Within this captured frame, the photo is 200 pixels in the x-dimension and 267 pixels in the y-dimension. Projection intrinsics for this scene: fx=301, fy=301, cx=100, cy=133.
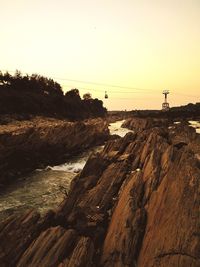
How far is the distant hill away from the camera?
5078cm

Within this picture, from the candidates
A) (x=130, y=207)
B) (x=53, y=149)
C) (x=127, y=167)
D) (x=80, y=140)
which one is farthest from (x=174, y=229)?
(x=80, y=140)

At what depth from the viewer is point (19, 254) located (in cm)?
1148

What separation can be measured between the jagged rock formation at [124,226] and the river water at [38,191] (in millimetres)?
4916

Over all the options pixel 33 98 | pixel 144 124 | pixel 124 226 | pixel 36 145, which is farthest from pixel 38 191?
pixel 144 124

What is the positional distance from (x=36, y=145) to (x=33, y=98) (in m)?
28.3

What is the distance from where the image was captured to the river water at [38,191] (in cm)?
1981

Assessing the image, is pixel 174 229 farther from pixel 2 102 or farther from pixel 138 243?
pixel 2 102

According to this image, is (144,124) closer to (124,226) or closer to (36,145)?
(36,145)

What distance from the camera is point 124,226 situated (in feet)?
40.1

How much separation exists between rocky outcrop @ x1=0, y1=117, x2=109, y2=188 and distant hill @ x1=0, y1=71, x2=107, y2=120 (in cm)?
1265

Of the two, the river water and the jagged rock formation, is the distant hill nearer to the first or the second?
the river water

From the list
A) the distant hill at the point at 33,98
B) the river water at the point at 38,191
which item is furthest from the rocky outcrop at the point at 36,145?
the distant hill at the point at 33,98

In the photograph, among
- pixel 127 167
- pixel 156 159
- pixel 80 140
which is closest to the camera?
pixel 156 159

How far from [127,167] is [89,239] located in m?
7.83
